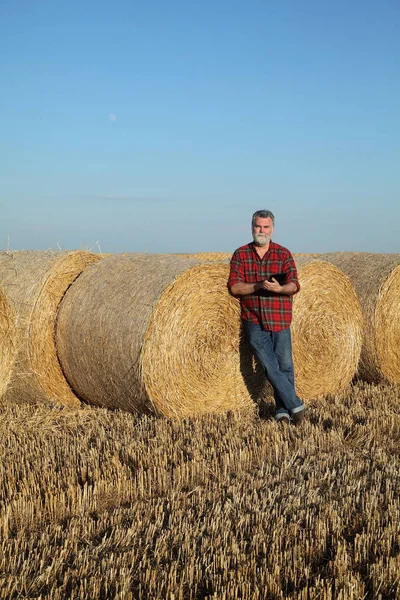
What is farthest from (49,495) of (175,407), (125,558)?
(175,407)

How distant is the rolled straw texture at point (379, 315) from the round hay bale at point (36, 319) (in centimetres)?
370

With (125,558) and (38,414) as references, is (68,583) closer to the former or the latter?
(125,558)

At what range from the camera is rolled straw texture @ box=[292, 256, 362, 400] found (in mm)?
7883

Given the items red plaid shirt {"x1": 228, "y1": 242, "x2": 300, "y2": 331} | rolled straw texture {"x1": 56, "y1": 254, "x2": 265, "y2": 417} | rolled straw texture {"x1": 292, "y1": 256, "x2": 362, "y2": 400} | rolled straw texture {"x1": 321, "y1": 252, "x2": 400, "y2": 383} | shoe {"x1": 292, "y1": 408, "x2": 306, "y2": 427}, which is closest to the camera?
rolled straw texture {"x1": 56, "y1": 254, "x2": 265, "y2": 417}

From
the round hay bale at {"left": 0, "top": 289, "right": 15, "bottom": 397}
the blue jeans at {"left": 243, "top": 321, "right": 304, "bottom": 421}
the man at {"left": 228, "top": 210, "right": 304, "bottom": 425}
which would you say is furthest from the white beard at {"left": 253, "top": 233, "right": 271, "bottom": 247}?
the round hay bale at {"left": 0, "top": 289, "right": 15, "bottom": 397}

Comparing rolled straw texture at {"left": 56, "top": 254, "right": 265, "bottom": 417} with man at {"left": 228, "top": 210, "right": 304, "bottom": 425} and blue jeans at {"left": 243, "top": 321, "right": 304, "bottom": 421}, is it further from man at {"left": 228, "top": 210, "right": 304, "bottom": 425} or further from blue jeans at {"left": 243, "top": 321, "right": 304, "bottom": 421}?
blue jeans at {"left": 243, "top": 321, "right": 304, "bottom": 421}

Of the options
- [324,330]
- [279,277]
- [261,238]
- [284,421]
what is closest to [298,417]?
[284,421]

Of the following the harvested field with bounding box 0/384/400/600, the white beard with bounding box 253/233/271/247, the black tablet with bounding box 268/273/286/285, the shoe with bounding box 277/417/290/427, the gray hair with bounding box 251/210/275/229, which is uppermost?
the gray hair with bounding box 251/210/275/229

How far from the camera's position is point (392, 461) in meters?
5.40

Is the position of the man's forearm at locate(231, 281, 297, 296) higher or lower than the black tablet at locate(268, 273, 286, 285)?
lower

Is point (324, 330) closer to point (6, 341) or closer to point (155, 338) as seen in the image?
point (155, 338)

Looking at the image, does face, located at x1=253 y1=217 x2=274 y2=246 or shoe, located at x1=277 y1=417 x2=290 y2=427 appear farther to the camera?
face, located at x1=253 y1=217 x2=274 y2=246

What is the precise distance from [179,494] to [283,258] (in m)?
3.12

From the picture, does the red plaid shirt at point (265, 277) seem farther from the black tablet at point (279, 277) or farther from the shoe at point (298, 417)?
the shoe at point (298, 417)
